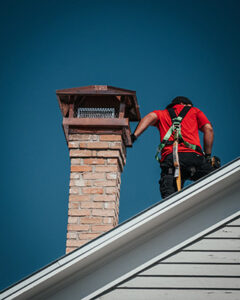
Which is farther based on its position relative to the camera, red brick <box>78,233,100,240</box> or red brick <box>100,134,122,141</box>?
red brick <box>100,134,122,141</box>

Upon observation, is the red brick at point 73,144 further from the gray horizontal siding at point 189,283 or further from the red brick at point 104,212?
the gray horizontal siding at point 189,283

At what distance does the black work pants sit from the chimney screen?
1.00 m

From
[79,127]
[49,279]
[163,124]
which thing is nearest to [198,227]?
[49,279]

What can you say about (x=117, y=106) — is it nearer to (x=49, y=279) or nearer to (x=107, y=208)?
(x=107, y=208)

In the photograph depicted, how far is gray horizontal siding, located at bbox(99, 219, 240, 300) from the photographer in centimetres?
494

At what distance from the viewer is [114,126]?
22.9 ft

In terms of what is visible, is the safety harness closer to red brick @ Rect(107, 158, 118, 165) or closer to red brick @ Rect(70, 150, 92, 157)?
red brick @ Rect(107, 158, 118, 165)

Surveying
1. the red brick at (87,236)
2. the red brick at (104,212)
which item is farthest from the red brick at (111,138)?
the red brick at (87,236)

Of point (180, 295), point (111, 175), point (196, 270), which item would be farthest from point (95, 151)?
point (180, 295)

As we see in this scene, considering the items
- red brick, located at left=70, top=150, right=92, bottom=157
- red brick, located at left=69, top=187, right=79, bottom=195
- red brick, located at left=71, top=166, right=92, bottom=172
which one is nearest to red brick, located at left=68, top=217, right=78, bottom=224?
red brick, located at left=69, top=187, right=79, bottom=195

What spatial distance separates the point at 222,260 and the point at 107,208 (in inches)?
68.3

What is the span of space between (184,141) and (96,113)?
47.5 inches

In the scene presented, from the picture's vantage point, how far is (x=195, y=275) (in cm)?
500

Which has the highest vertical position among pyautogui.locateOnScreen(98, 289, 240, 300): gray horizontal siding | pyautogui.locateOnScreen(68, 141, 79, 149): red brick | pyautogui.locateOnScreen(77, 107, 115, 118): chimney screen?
pyautogui.locateOnScreen(77, 107, 115, 118): chimney screen
